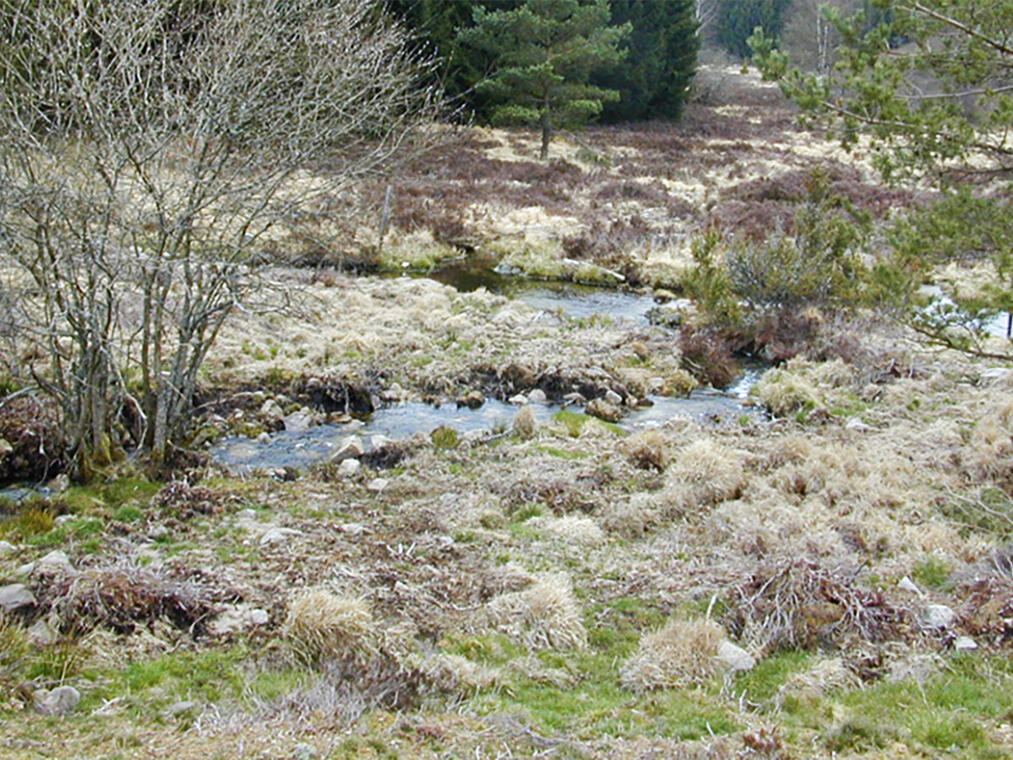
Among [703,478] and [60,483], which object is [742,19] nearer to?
[703,478]

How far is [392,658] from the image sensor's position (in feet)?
17.3

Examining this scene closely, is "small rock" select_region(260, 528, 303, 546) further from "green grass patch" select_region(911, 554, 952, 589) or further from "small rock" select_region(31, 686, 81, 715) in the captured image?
"green grass patch" select_region(911, 554, 952, 589)

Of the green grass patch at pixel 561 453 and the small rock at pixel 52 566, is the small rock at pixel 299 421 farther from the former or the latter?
the small rock at pixel 52 566

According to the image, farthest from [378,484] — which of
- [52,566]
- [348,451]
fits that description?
[52,566]

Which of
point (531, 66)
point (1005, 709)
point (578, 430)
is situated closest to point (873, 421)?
point (578, 430)

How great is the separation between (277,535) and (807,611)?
3893 millimetres

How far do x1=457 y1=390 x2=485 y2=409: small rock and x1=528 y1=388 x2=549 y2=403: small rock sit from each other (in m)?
0.67

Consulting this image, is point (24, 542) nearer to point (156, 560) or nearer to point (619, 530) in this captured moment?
point (156, 560)

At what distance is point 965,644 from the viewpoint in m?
5.54

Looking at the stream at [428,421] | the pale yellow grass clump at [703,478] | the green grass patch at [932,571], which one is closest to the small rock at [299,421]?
the stream at [428,421]

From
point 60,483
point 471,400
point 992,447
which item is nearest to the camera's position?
point 60,483

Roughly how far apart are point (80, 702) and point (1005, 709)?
15.1ft

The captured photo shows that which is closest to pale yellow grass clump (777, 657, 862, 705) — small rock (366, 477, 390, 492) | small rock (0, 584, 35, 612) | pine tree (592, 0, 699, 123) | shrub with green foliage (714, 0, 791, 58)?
small rock (0, 584, 35, 612)

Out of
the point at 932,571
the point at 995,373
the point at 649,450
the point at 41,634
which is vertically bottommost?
the point at 995,373
